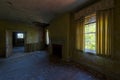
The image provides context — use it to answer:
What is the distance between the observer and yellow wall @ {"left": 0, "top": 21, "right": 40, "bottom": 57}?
7180mm

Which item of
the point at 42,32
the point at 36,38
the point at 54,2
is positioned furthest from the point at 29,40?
the point at 54,2

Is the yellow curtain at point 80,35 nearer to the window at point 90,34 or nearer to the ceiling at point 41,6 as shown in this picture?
the window at point 90,34

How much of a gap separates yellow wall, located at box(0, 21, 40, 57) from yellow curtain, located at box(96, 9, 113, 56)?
6310 millimetres

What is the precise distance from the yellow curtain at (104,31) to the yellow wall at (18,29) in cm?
631

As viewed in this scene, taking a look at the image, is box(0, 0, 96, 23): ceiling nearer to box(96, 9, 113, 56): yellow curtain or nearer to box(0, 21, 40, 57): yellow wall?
box(96, 9, 113, 56): yellow curtain

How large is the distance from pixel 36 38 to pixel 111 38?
7.73m

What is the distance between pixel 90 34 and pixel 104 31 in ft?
2.80

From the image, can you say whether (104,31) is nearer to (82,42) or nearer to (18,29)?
(82,42)

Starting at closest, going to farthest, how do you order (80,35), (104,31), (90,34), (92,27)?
(104,31) < (92,27) < (90,34) < (80,35)

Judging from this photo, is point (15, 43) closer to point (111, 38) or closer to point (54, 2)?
point (54, 2)

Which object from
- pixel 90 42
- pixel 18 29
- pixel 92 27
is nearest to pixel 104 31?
pixel 92 27

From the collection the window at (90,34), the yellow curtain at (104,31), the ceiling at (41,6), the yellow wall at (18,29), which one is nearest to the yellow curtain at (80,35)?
the window at (90,34)

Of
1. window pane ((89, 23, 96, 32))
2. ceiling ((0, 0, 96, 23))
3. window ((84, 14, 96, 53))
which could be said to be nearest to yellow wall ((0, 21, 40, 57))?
ceiling ((0, 0, 96, 23))

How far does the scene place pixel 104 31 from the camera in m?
3.22
